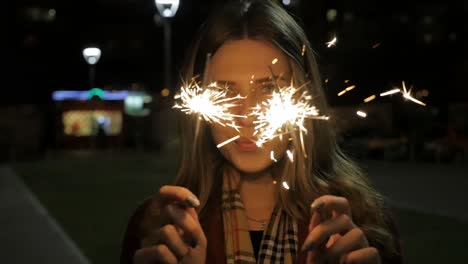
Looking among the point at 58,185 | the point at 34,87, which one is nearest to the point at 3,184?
the point at 58,185

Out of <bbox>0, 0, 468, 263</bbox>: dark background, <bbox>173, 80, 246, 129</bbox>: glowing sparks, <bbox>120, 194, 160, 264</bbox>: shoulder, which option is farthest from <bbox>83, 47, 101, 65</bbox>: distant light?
<bbox>173, 80, 246, 129</bbox>: glowing sparks

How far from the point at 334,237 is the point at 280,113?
0.38 meters

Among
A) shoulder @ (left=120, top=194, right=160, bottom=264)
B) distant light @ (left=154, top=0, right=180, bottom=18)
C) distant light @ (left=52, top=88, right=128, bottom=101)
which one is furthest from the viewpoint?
distant light @ (left=52, top=88, right=128, bottom=101)

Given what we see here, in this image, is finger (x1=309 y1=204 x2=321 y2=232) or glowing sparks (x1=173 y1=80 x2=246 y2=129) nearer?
finger (x1=309 y1=204 x2=321 y2=232)

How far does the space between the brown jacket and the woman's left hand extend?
0.34 meters

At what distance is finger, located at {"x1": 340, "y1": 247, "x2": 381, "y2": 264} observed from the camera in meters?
1.80

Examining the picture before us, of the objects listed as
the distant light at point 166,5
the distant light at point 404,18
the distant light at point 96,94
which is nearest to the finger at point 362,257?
the distant light at point 166,5

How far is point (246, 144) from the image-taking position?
2090mm

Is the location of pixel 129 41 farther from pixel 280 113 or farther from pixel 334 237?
pixel 334 237

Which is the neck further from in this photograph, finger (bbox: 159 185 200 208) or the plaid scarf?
finger (bbox: 159 185 200 208)

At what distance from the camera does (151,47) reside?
4522 cm

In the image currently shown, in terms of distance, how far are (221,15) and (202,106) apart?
38 cm

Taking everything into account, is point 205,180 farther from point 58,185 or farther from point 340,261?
point 58,185

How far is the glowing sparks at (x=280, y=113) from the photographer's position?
6.33 feet
